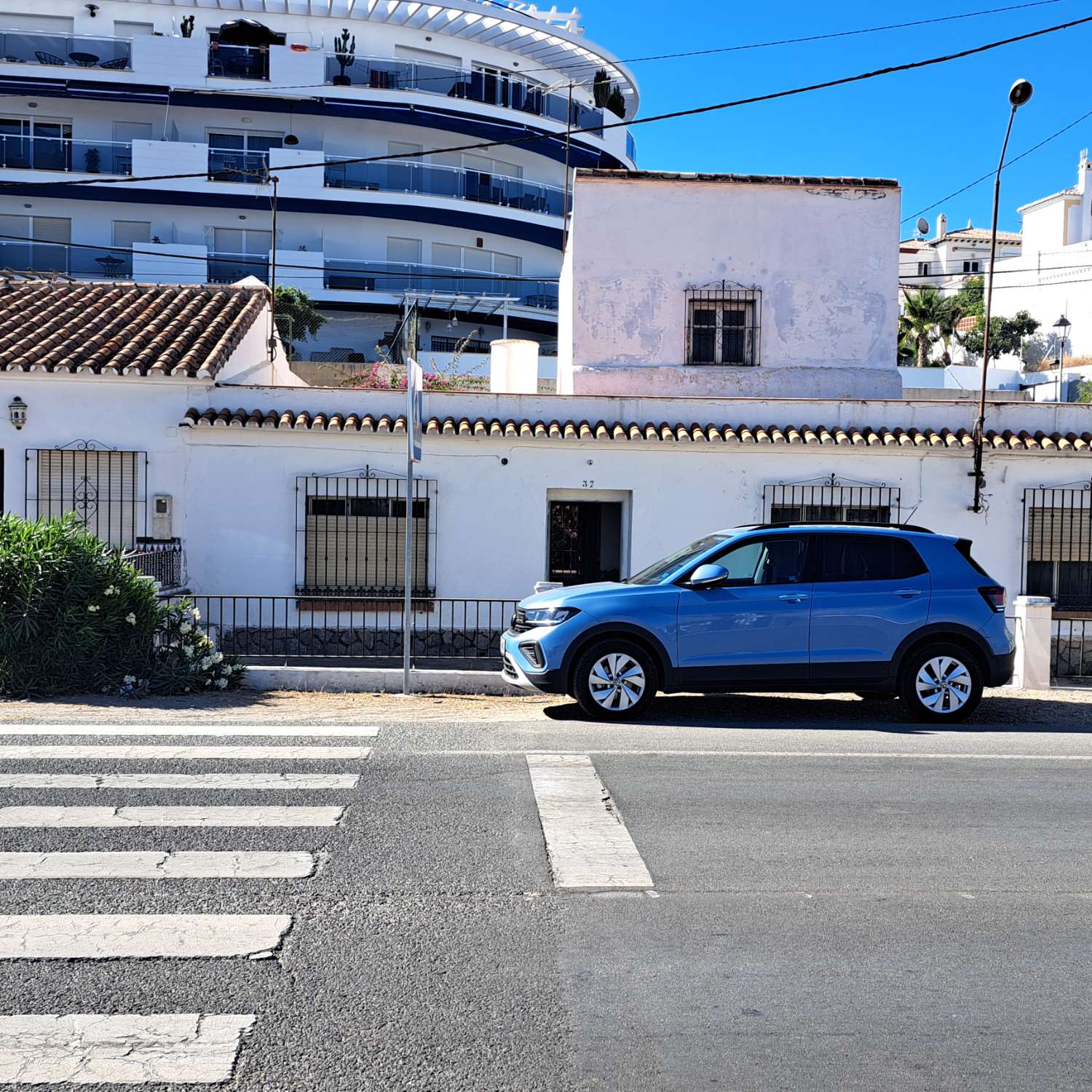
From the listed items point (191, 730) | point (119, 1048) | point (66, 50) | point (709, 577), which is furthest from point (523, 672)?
point (66, 50)

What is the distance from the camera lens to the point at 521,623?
11.4m

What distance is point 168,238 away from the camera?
1935 inches

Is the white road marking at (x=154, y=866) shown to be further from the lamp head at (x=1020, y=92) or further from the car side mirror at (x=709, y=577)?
the lamp head at (x=1020, y=92)

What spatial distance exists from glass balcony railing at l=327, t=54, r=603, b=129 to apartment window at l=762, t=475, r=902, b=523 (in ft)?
119

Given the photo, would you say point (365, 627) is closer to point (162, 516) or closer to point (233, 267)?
point (162, 516)

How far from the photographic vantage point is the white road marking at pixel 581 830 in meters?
6.01

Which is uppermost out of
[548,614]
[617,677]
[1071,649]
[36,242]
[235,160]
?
[235,160]

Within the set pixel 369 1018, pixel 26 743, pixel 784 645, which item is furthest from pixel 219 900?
pixel 784 645

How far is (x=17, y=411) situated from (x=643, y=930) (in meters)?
13.9

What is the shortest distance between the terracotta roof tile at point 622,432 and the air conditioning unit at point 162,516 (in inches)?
43.0

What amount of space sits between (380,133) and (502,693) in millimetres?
42694

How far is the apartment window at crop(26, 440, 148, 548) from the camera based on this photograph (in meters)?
16.6

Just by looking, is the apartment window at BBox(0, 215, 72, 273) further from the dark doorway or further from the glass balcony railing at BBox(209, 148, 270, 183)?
the dark doorway

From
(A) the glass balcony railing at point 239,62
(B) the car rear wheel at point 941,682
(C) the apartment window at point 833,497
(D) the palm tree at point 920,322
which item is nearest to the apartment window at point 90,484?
(C) the apartment window at point 833,497
